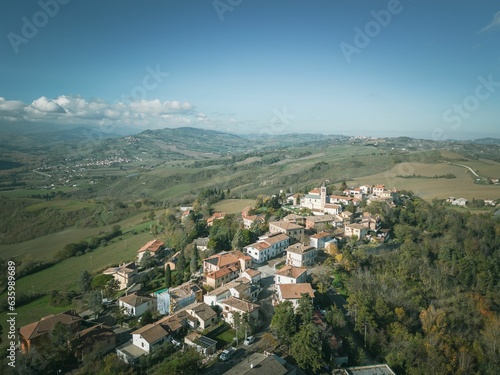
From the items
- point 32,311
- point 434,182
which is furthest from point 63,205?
point 434,182

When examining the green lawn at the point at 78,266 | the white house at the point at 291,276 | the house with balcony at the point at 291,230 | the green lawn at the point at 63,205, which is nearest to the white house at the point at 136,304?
the green lawn at the point at 78,266

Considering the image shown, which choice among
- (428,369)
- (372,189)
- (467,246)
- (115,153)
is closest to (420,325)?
(428,369)

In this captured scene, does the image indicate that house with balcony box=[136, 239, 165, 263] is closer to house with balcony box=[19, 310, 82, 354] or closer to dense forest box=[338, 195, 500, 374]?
house with balcony box=[19, 310, 82, 354]

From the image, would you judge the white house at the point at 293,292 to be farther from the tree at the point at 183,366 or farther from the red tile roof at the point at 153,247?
the red tile roof at the point at 153,247

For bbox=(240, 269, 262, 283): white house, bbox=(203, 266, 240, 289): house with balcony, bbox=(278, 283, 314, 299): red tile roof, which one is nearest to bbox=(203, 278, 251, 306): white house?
Result: bbox=(240, 269, 262, 283): white house

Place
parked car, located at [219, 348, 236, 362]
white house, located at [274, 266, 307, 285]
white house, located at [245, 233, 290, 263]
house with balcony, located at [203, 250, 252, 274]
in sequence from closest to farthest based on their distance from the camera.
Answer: parked car, located at [219, 348, 236, 362], white house, located at [274, 266, 307, 285], house with balcony, located at [203, 250, 252, 274], white house, located at [245, 233, 290, 263]

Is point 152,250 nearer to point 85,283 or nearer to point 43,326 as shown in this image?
point 85,283
